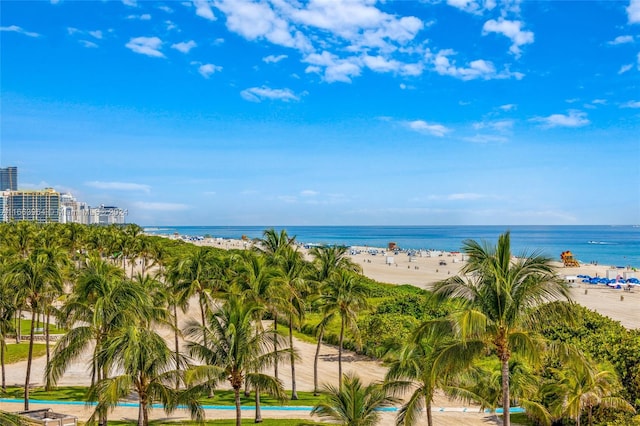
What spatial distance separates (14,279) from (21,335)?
73.6ft

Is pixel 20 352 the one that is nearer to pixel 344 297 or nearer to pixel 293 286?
pixel 293 286

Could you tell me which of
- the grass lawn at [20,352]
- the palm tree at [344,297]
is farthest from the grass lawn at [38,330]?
the palm tree at [344,297]

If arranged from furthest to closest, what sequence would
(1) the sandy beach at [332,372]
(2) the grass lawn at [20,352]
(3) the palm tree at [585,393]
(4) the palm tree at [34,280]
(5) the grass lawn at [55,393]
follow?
(2) the grass lawn at [20,352] → (5) the grass lawn at [55,393] → (4) the palm tree at [34,280] → (1) the sandy beach at [332,372] → (3) the palm tree at [585,393]

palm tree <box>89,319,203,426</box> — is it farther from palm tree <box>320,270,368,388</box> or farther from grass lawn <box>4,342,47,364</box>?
grass lawn <box>4,342,47,364</box>

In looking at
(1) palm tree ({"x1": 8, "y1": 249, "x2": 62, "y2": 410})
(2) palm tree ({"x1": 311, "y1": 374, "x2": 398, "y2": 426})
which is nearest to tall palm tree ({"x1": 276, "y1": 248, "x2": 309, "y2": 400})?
(2) palm tree ({"x1": 311, "y1": 374, "x2": 398, "y2": 426})

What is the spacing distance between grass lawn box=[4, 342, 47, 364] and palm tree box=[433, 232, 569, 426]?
34.7 metres

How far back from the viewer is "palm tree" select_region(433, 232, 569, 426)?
1409cm

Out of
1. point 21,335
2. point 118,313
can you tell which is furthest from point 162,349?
point 21,335

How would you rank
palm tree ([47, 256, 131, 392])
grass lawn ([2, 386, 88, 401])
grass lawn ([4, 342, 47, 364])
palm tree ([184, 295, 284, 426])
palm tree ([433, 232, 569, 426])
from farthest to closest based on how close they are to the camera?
grass lawn ([4, 342, 47, 364]), grass lawn ([2, 386, 88, 401]), palm tree ([47, 256, 131, 392]), palm tree ([184, 295, 284, 426]), palm tree ([433, 232, 569, 426])

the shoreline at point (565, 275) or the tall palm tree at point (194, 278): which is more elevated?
the tall palm tree at point (194, 278)

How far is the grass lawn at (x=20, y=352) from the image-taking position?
37.1 meters

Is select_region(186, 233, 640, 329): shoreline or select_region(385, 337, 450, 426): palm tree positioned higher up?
select_region(385, 337, 450, 426): palm tree

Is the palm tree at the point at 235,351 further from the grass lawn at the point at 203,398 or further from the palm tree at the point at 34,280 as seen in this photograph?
the palm tree at the point at 34,280

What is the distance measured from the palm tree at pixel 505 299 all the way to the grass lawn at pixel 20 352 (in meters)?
34.7
